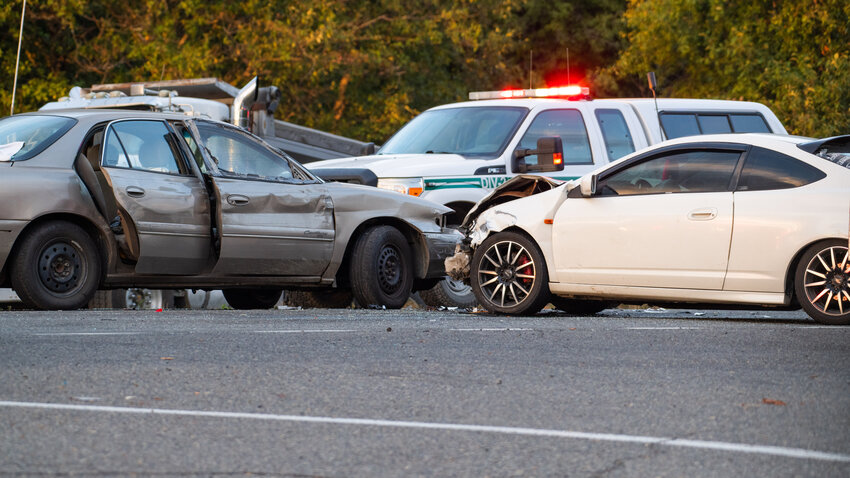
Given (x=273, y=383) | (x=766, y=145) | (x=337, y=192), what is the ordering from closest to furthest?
(x=273, y=383), (x=766, y=145), (x=337, y=192)

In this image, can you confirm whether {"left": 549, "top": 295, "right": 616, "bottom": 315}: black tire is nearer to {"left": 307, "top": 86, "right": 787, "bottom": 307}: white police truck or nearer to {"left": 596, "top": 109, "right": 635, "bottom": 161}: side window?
{"left": 307, "top": 86, "right": 787, "bottom": 307}: white police truck

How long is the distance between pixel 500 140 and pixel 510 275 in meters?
2.87

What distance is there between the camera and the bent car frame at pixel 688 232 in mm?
9453

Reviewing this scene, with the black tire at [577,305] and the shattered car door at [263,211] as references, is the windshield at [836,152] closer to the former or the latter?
the black tire at [577,305]

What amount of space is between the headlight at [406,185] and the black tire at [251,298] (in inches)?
58.2

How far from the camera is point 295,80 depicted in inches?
1242

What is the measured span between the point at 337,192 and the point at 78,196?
234 centimetres

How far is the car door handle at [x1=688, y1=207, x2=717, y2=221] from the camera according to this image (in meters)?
9.91

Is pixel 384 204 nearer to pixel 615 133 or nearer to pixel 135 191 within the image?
pixel 135 191

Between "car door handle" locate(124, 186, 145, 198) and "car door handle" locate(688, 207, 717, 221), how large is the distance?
13.1 ft

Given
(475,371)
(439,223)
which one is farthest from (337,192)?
(475,371)

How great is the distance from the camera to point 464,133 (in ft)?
45.3

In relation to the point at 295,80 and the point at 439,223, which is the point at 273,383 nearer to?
the point at 439,223

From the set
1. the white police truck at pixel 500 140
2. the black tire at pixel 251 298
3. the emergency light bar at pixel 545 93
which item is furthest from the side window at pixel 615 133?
the black tire at pixel 251 298
